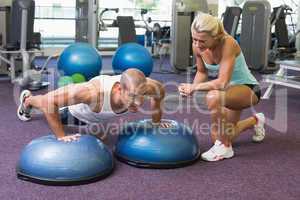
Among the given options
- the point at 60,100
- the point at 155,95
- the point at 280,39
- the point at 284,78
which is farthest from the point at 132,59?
the point at 280,39

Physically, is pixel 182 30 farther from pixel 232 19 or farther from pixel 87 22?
pixel 87 22

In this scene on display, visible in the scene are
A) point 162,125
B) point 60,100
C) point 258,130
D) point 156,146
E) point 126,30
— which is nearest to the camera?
point 60,100

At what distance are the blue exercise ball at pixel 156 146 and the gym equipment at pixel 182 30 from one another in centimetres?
416

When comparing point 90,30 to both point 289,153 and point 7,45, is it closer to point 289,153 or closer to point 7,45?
point 7,45

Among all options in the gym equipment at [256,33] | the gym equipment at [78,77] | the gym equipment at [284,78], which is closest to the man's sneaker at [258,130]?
the gym equipment at [284,78]

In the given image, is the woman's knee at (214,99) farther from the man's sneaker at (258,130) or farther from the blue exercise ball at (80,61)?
the blue exercise ball at (80,61)

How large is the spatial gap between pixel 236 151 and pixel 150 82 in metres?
0.83

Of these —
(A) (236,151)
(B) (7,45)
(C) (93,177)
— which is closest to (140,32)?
(B) (7,45)

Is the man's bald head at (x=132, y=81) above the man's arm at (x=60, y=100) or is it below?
above

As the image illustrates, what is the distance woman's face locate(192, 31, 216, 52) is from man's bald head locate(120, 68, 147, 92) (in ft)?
1.27

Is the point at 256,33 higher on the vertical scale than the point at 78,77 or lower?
higher

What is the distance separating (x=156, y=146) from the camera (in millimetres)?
2344

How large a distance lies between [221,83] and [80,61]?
2148 millimetres

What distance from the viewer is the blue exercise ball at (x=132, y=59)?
465 centimetres
